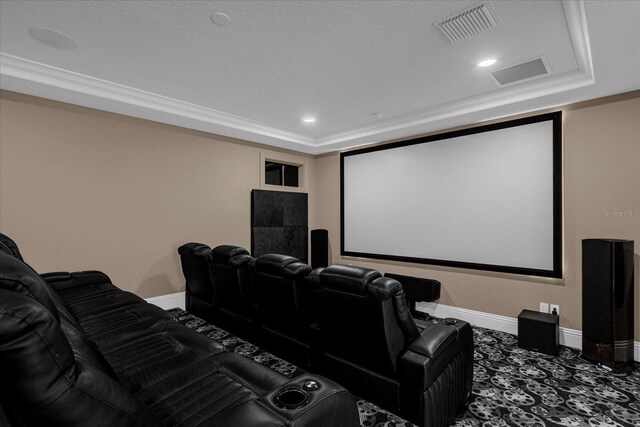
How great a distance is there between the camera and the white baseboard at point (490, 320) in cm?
329

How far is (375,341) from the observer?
1794mm

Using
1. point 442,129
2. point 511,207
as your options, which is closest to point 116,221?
point 442,129

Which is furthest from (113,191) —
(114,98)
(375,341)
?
(375,341)

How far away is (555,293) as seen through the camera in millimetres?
3496

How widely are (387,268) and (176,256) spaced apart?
317 centimetres

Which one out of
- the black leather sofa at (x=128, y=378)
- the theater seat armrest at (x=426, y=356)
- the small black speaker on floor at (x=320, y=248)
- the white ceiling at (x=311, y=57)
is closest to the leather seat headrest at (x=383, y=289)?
the theater seat armrest at (x=426, y=356)

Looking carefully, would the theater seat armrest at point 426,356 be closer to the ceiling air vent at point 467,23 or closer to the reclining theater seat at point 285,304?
the reclining theater seat at point 285,304

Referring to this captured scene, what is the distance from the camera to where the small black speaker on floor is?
18.9ft

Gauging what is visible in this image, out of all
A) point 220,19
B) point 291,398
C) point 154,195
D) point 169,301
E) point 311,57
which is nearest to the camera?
point 291,398

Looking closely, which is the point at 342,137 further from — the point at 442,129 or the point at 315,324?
the point at 315,324

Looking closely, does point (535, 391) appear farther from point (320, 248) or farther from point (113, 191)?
point (113, 191)

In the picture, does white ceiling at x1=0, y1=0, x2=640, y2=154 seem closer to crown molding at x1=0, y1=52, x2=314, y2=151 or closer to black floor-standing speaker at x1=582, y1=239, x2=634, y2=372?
crown molding at x1=0, y1=52, x2=314, y2=151

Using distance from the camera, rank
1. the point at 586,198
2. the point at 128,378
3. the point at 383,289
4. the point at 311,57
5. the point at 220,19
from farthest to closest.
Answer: the point at 586,198
the point at 311,57
the point at 220,19
the point at 383,289
the point at 128,378

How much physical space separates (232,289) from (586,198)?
150 inches
